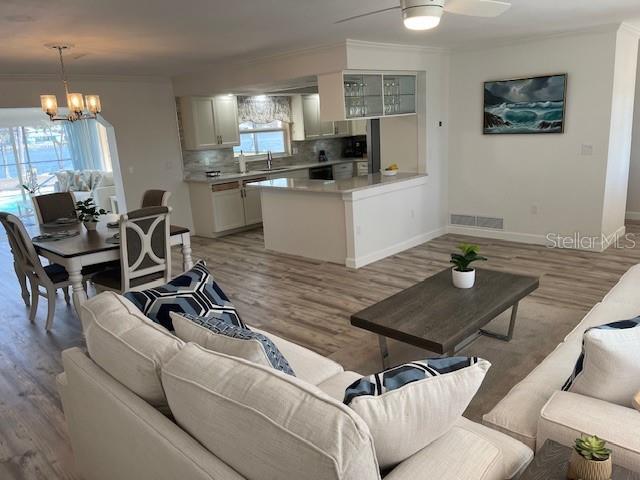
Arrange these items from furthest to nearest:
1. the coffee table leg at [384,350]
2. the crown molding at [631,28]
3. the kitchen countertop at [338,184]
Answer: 1. the kitchen countertop at [338,184]
2. the crown molding at [631,28]
3. the coffee table leg at [384,350]

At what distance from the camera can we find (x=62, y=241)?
393cm

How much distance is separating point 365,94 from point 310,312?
263 centimetres

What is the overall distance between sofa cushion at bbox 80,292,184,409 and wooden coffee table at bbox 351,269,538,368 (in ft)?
4.54

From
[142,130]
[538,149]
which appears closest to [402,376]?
[538,149]

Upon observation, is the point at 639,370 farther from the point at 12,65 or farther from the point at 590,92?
the point at 12,65

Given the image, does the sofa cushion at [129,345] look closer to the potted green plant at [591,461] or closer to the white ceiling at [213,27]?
the potted green plant at [591,461]

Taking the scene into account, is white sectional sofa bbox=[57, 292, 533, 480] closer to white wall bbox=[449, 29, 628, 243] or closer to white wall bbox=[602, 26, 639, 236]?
white wall bbox=[449, 29, 628, 243]

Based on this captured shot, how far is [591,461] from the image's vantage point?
44.1 inches

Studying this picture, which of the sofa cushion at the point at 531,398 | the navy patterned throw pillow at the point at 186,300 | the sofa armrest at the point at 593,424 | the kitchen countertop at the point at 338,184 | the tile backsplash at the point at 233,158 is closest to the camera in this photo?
the sofa armrest at the point at 593,424

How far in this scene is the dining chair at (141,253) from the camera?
11.9 ft

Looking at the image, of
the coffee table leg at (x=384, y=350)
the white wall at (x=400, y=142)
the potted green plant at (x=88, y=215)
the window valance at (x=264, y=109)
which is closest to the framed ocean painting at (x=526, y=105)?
the white wall at (x=400, y=142)

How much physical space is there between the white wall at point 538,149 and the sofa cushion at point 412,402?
4.84 meters

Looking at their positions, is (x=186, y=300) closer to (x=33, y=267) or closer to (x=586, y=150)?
(x=33, y=267)

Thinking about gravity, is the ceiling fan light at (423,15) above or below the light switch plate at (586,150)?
above
